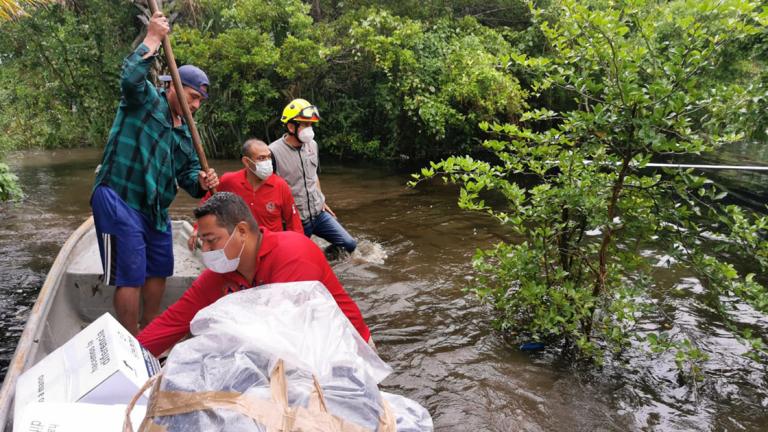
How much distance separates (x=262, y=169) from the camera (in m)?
4.45

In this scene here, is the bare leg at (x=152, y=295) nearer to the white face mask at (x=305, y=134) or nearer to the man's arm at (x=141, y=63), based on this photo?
the man's arm at (x=141, y=63)

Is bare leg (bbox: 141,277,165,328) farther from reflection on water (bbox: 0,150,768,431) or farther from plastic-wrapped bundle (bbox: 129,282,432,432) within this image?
plastic-wrapped bundle (bbox: 129,282,432,432)

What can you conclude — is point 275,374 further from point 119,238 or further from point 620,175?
point 620,175

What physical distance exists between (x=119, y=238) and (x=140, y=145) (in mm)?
569

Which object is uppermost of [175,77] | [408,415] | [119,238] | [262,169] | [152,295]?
[175,77]

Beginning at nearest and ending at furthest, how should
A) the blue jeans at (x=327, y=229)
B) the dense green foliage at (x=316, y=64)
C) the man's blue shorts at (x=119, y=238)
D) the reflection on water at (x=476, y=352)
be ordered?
the man's blue shorts at (x=119, y=238) → the reflection on water at (x=476, y=352) → the blue jeans at (x=327, y=229) → the dense green foliage at (x=316, y=64)

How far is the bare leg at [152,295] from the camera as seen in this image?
3.76 metres

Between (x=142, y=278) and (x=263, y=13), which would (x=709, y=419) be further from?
(x=263, y=13)

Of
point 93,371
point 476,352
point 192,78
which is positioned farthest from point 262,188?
point 93,371

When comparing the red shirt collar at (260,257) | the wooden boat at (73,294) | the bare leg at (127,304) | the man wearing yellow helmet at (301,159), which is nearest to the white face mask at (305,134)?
the man wearing yellow helmet at (301,159)

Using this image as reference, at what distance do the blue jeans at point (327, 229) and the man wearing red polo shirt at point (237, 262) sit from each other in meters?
2.93

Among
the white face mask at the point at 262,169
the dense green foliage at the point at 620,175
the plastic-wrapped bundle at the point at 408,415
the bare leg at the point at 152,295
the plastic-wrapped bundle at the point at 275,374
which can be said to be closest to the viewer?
the plastic-wrapped bundle at the point at 275,374

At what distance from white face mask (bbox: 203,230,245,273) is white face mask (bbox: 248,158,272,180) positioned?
1985 millimetres

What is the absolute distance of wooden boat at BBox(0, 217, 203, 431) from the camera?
10.5ft
